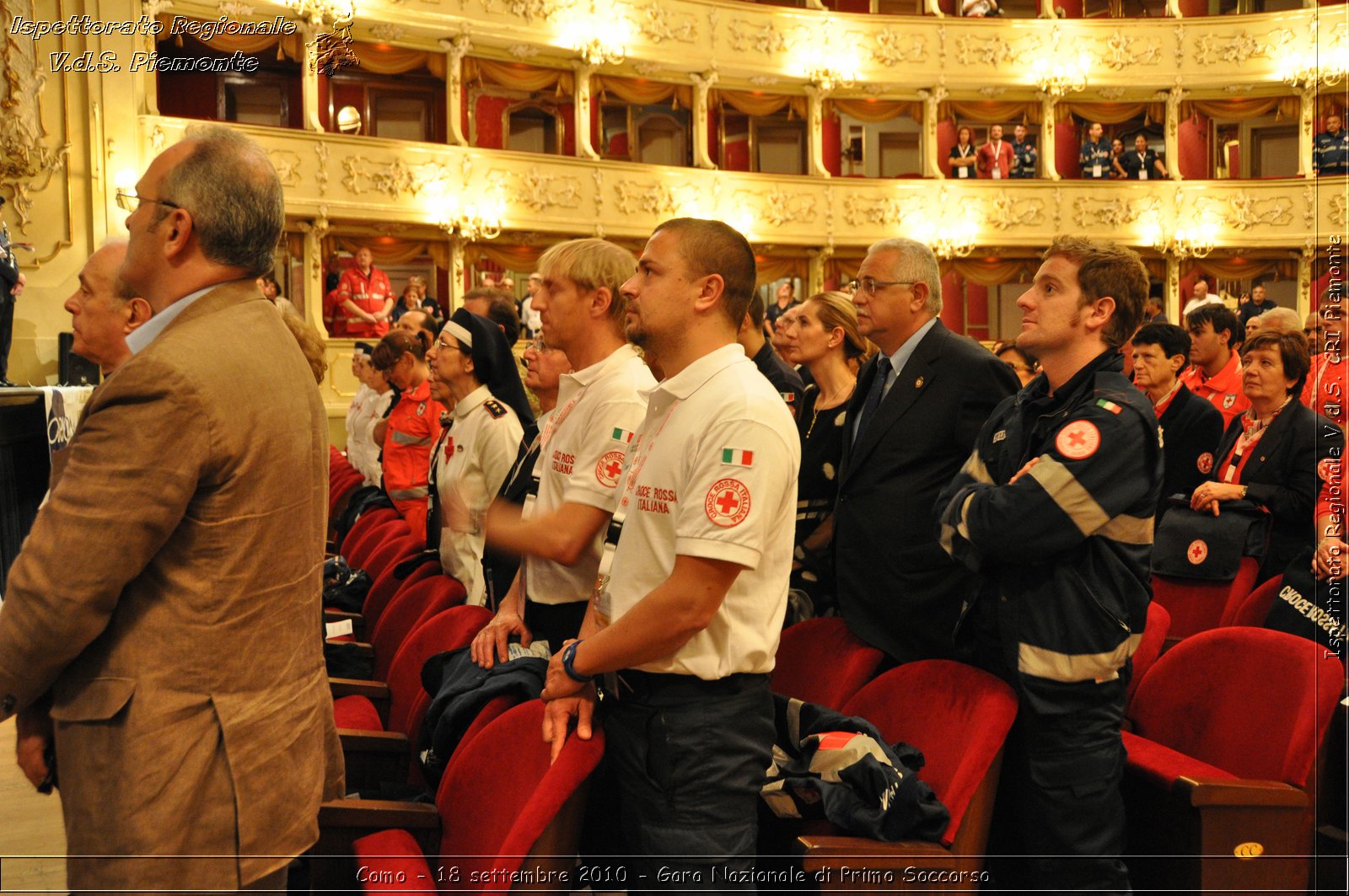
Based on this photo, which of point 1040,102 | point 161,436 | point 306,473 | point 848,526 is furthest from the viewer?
point 1040,102

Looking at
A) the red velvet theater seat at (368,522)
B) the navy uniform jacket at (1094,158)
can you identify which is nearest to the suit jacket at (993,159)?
the navy uniform jacket at (1094,158)

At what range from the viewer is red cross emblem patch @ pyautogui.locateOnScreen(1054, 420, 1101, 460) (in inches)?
81.4

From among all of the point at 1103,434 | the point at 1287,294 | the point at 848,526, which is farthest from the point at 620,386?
the point at 1287,294

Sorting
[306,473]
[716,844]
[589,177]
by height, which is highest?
[589,177]

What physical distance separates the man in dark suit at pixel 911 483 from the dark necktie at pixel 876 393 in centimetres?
3

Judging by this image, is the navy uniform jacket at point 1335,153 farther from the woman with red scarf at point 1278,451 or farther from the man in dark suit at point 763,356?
the man in dark suit at point 763,356

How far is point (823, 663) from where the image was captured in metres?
2.54

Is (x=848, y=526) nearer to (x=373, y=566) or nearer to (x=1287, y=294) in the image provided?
(x=373, y=566)

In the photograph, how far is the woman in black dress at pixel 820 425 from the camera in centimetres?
304

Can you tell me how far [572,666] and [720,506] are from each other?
0.37m

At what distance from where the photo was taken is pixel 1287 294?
56.3 ft

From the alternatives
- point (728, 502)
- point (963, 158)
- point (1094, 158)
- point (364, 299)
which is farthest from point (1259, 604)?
point (1094, 158)

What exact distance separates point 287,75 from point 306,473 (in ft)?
47.4

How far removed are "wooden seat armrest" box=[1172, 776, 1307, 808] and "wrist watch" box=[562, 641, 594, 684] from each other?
1140mm
